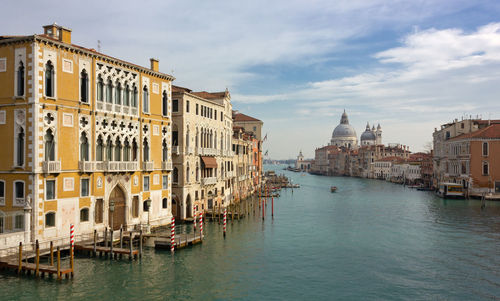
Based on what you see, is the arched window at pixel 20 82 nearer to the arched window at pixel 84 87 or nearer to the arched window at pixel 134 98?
the arched window at pixel 84 87

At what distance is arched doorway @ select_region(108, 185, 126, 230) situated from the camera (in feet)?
76.9

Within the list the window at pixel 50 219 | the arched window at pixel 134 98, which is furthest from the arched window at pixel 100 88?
the window at pixel 50 219

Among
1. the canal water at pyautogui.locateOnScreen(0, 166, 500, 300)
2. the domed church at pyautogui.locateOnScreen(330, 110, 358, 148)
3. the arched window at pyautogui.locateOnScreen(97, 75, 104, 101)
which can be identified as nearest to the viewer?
the canal water at pyautogui.locateOnScreen(0, 166, 500, 300)

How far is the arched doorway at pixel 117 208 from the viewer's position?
76.9ft

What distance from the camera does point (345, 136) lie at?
191 m

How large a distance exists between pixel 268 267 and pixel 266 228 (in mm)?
11304

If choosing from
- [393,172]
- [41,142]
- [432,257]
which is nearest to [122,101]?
[41,142]

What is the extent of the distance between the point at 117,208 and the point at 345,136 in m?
175

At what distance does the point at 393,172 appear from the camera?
108062 mm

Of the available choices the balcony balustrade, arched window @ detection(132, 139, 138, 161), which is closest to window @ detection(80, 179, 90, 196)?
arched window @ detection(132, 139, 138, 161)

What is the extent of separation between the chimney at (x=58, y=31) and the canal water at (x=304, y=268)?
11015 mm

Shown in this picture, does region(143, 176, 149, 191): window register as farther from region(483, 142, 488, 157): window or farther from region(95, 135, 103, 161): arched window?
region(483, 142, 488, 157): window

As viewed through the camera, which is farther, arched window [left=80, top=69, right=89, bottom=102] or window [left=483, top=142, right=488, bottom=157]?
window [left=483, top=142, right=488, bottom=157]

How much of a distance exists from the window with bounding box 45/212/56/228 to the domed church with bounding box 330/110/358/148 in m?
174
